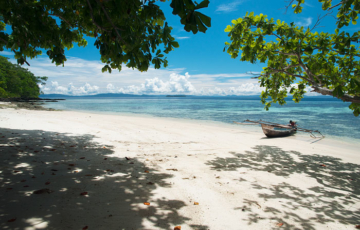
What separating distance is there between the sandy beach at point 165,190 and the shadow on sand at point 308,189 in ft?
0.07

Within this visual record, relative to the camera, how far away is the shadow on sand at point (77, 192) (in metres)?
2.88

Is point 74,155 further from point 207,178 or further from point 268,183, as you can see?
point 268,183

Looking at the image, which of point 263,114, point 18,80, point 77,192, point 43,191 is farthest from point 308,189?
point 18,80

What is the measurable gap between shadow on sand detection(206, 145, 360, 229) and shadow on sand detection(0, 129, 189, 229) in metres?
1.88

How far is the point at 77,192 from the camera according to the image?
146 inches

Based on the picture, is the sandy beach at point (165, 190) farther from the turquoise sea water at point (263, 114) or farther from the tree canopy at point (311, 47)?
the turquoise sea water at point (263, 114)

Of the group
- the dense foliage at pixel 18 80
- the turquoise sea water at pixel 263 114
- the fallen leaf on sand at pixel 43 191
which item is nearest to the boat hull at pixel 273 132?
the turquoise sea water at pixel 263 114

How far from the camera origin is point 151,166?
5.59 m

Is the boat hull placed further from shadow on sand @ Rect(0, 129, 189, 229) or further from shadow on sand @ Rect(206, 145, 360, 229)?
shadow on sand @ Rect(0, 129, 189, 229)

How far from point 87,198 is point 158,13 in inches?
162

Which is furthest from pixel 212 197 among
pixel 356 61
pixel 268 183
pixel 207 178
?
pixel 356 61

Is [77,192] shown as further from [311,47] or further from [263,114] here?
[263,114]

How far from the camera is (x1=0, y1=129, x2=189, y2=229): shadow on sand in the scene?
288 cm

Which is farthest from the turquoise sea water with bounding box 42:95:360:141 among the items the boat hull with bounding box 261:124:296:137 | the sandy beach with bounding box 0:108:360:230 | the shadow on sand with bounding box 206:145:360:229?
the sandy beach with bounding box 0:108:360:230
